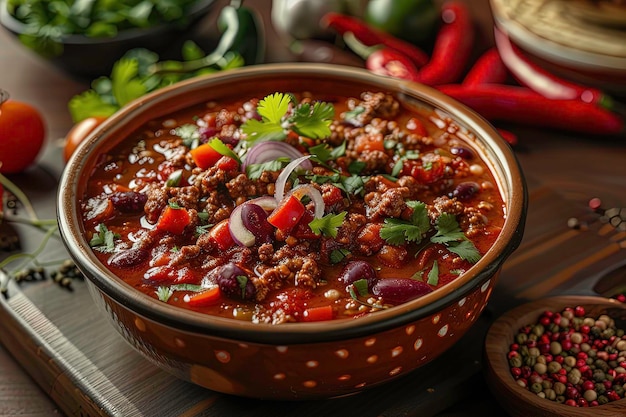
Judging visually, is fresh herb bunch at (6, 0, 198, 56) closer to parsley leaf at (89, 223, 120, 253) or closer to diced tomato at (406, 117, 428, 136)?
diced tomato at (406, 117, 428, 136)

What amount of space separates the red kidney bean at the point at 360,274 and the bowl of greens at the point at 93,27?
280 centimetres

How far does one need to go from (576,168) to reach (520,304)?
3.82 ft

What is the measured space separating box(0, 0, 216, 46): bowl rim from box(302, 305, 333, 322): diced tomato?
289 centimetres

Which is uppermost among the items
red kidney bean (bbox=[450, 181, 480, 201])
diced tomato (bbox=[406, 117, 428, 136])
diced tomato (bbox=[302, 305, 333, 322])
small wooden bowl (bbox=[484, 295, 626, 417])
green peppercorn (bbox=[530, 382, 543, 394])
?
diced tomato (bbox=[302, 305, 333, 322])

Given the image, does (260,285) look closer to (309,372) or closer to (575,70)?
(309,372)

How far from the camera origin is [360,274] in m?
3.02

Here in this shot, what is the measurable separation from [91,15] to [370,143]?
246 cm

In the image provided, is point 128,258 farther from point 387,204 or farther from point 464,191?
point 464,191

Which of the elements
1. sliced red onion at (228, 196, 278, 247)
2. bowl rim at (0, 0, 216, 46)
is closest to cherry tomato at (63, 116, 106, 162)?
bowl rim at (0, 0, 216, 46)

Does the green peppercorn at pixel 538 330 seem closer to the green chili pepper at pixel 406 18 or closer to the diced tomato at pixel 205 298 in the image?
Answer: the diced tomato at pixel 205 298

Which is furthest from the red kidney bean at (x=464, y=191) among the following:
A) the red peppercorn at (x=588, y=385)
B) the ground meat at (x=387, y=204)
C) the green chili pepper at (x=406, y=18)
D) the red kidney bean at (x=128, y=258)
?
the green chili pepper at (x=406, y=18)

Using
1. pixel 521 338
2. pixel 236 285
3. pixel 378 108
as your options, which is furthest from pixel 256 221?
pixel 521 338

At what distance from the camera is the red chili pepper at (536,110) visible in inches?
188

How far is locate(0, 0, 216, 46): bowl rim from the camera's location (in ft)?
16.7
